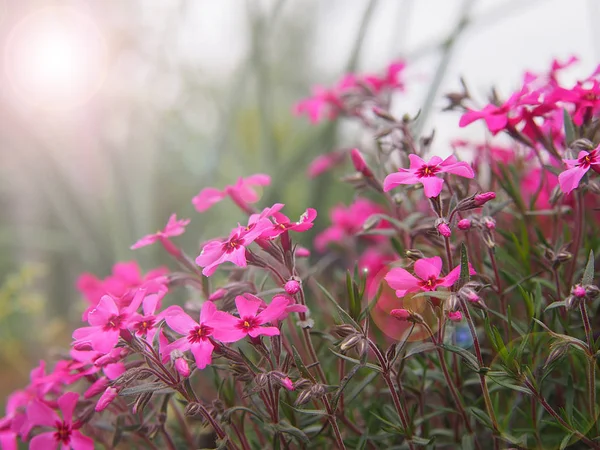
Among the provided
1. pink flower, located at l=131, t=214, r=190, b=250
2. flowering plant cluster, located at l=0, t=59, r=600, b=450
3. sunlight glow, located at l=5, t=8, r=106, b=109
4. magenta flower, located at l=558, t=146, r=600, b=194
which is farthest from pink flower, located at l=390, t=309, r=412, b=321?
sunlight glow, located at l=5, t=8, r=106, b=109

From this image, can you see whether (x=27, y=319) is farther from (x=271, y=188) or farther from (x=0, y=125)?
(x=271, y=188)

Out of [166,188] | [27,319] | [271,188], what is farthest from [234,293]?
→ [166,188]

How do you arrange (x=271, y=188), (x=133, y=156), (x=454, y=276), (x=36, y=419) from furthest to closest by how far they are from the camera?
1. (x=133, y=156)
2. (x=271, y=188)
3. (x=36, y=419)
4. (x=454, y=276)

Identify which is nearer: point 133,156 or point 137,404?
point 137,404

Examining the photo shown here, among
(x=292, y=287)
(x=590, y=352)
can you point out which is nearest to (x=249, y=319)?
(x=292, y=287)

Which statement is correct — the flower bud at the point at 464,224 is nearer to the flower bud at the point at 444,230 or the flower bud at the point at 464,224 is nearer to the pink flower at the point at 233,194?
the flower bud at the point at 444,230

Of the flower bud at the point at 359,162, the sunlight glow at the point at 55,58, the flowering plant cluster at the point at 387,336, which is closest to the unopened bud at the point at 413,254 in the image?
the flowering plant cluster at the point at 387,336
